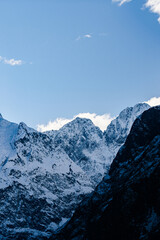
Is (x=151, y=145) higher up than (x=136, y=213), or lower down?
higher up

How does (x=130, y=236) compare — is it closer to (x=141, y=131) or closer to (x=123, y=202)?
(x=123, y=202)

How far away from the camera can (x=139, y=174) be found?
145 feet

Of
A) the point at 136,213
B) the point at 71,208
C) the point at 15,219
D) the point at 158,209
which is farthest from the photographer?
the point at 71,208

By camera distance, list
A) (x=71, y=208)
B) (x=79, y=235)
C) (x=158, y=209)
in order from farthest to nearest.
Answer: (x=71, y=208) < (x=79, y=235) < (x=158, y=209)

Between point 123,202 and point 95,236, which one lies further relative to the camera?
point 95,236

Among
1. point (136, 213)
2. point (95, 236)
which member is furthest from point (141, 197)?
point (95, 236)

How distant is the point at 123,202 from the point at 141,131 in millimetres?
79416

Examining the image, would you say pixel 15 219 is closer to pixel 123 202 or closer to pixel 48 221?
pixel 48 221

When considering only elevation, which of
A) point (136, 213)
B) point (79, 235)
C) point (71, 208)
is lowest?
point (136, 213)

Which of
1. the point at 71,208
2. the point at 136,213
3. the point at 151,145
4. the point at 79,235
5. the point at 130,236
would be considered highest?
the point at 71,208

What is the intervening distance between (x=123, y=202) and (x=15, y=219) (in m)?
143

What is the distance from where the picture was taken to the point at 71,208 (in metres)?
198

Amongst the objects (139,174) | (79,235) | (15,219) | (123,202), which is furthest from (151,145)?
(15,219)

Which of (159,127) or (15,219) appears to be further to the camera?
(15,219)
